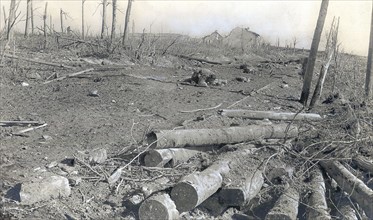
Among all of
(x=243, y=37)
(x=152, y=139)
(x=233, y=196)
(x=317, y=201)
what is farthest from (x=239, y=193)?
(x=243, y=37)

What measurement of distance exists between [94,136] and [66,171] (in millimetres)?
1946

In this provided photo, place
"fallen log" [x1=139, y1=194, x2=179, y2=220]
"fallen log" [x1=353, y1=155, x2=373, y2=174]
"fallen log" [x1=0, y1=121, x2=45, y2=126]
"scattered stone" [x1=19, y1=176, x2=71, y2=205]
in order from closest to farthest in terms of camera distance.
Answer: "fallen log" [x1=139, y1=194, x2=179, y2=220], "scattered stone" [x1=19, y1=176, x2=71, y2=205], "fallen log" [x1=353, y1=155, x2=373, y2=174], "fallen log" [x1=0, y1=121, x2=45, y2=126]

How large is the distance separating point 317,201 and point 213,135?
2.20 m

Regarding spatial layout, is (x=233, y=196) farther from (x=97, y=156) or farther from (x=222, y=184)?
(x=97, y=156)

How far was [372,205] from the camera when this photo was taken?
553 centimetres

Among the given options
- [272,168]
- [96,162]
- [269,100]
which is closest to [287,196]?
[272,168]

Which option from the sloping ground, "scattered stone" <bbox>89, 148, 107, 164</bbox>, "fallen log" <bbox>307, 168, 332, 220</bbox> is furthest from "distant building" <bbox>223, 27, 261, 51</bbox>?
"scattered stone" <bbox>89, 148, 107, 164</bbox>

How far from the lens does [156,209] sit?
4.71m

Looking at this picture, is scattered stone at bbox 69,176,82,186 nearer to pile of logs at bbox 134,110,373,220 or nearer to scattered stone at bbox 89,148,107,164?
scattered stone at bbox 89,148,107,164

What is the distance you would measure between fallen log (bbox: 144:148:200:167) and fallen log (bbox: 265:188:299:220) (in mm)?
1624

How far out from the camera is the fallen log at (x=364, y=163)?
22.9 ft

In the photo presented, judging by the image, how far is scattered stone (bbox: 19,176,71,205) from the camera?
4.84 meters

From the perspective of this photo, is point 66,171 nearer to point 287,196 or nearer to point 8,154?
point 8,154

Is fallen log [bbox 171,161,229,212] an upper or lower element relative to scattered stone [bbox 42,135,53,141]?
upper
